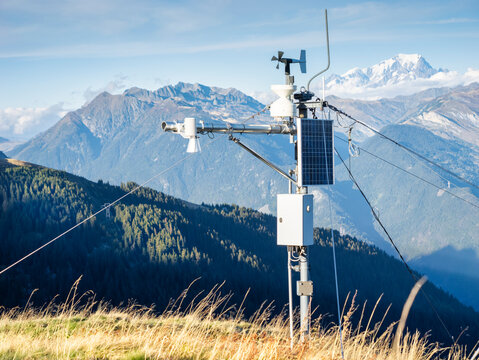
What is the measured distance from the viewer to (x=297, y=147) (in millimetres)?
19906

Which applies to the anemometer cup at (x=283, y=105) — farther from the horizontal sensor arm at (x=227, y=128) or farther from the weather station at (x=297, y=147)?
the horizontal sensor arm at (x=227, y=128)

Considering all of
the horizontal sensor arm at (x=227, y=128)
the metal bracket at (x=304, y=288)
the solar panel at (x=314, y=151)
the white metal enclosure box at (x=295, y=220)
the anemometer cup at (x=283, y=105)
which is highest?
the anemometer cup at (x=283, y=105)

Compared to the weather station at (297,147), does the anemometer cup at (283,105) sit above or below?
above

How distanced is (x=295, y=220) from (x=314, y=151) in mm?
2785

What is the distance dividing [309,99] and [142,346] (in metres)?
12.5

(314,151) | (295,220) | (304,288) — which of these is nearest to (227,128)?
(314,151)

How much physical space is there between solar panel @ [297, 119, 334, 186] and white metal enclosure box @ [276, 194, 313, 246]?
26.8 inches

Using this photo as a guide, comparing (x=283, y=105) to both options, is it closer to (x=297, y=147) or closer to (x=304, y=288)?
(x=297, y=147)

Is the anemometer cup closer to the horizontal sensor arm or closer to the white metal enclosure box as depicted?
the horizontal sensor arm

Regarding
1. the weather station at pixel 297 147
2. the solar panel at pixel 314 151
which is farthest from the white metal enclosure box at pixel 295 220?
the solar panel at pixel 314 151

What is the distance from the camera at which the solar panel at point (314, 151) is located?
1970 cm

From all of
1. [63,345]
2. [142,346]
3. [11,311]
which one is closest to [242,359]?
[142,346]

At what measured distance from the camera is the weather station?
1883 cm

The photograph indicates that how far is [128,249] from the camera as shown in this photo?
198 metres
